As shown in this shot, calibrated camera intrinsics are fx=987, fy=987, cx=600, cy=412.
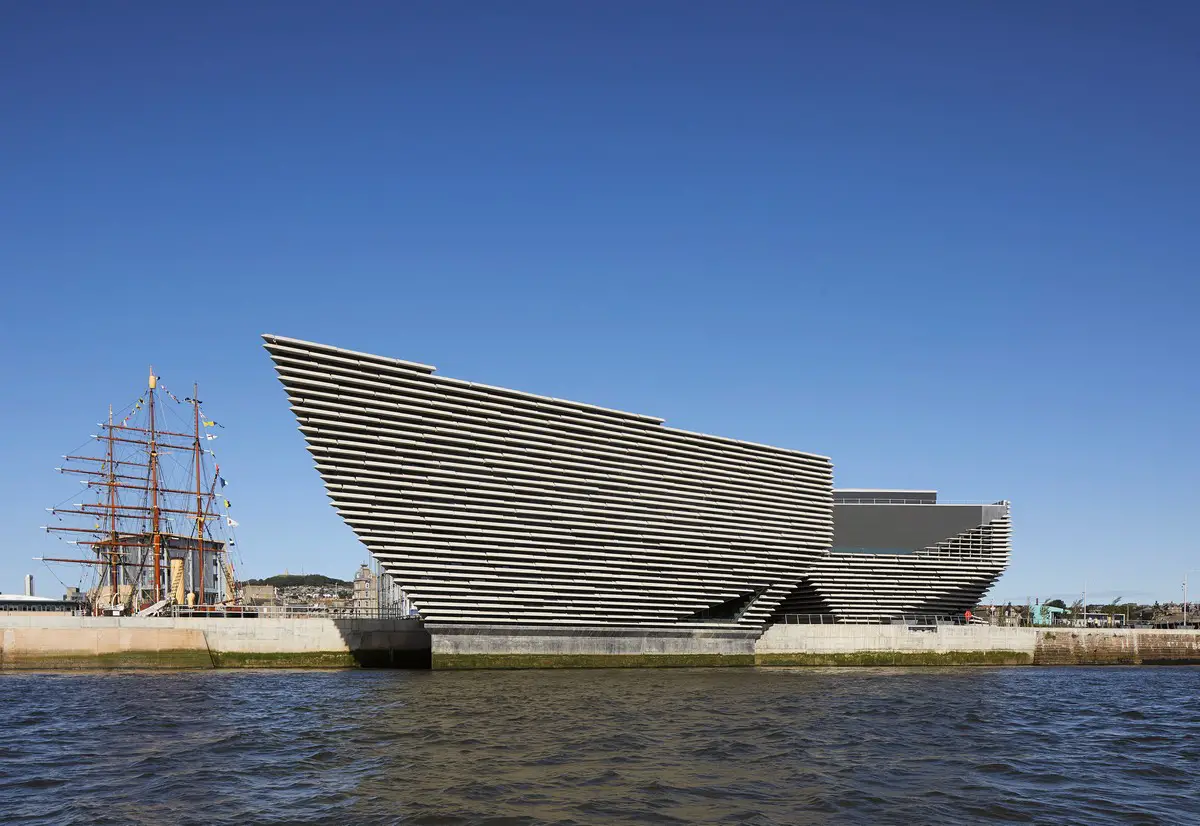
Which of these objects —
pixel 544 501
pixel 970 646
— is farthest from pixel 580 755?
pixel 970 646

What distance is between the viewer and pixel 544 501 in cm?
5228

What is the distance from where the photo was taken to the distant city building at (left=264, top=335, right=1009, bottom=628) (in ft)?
154

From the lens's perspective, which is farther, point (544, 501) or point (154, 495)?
point (154, 495)

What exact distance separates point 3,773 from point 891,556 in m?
58.7

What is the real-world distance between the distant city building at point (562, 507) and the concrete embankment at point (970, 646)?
257 cm

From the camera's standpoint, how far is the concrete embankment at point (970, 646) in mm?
63562

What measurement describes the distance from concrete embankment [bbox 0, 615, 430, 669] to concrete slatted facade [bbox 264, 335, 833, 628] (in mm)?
8999

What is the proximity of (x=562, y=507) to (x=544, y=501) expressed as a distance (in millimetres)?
1150

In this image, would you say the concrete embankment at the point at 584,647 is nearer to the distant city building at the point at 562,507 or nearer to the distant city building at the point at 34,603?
the distant city building at the point at 562,507

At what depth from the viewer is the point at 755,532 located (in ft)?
198

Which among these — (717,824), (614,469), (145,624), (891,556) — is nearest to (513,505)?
(614,469)

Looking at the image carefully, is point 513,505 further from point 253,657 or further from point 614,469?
point 253,657

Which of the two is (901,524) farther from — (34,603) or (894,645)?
(34,603)

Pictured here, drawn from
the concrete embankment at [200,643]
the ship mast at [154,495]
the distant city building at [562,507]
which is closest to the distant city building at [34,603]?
the ship mast at [154,495]
